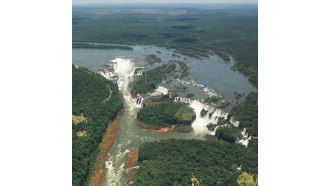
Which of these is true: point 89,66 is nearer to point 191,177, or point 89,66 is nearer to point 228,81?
point 228,81

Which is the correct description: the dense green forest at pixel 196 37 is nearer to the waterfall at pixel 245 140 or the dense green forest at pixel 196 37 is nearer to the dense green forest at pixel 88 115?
the waterfall at pixel 245 140

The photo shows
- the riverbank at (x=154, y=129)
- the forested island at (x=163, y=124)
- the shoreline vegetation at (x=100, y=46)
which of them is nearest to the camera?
the forested island at (x=163, y=124)

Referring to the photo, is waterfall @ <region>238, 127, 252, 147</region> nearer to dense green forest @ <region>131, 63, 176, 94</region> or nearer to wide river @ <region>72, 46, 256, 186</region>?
wide river @ <region>72, 46, 256, 186</region>

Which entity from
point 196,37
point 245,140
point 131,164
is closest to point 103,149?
point 131,164

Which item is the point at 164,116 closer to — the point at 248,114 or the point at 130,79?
the point at 248,114

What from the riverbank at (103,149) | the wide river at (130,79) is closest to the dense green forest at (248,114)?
the wide river at (130,79)

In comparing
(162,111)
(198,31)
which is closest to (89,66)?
(162,111)
